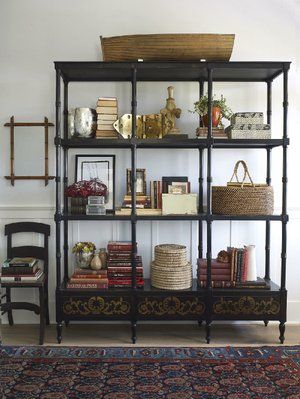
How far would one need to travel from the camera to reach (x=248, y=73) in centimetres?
392

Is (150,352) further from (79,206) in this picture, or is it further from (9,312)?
(9,312)

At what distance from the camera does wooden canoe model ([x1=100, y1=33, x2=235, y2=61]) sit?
12.0ft

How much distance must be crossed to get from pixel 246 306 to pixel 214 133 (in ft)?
4.47

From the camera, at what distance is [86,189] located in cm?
382

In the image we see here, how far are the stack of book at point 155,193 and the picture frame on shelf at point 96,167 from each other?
350 millimetres

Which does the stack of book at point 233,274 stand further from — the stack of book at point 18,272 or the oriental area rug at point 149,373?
the stack of book at point 18,272

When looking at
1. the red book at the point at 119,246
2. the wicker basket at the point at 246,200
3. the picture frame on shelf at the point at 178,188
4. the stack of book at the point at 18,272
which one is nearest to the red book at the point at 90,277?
the red book at the point at 119,246

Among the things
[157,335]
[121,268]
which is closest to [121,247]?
[121,268]

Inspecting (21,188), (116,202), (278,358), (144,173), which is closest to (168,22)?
(144,173)

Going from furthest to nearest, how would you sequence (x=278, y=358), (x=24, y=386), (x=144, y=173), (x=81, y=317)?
(x=144, y=173), (x=81, y=317), (x=278, y=358), (x=24, y=386)

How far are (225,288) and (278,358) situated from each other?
25.7 inches

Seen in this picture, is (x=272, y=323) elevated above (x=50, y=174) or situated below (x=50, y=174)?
below

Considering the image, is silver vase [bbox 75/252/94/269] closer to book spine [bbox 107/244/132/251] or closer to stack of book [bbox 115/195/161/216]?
book spine [bbox 107/244/132/251]

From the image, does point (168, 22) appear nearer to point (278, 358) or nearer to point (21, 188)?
point (21, 188)
